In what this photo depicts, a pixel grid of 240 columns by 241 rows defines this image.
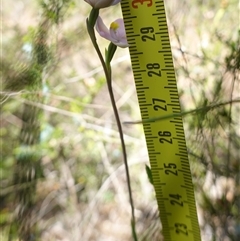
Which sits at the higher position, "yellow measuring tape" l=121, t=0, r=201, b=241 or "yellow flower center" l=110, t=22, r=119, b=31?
"yellow flower center" l=110, t=22, r=119, b=31

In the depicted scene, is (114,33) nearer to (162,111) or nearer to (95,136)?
(162,111)

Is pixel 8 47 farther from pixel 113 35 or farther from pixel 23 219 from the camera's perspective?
pixel 113 35

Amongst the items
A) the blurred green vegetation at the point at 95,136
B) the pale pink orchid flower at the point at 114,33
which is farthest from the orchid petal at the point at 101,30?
the blurred green vegetation at the point at 95,136

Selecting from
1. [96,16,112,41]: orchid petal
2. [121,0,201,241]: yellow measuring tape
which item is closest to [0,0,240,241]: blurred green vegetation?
[121,0,201,241]: yellow measuring tape

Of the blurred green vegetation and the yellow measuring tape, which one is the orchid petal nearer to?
the yellow measuring tape

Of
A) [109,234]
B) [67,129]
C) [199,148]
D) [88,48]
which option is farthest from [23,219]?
[88,48]

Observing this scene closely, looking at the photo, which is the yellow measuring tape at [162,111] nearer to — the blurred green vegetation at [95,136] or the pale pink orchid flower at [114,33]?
the pale pink orchid flower at [114,33]

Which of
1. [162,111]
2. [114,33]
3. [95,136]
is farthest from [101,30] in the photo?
[95,136]
